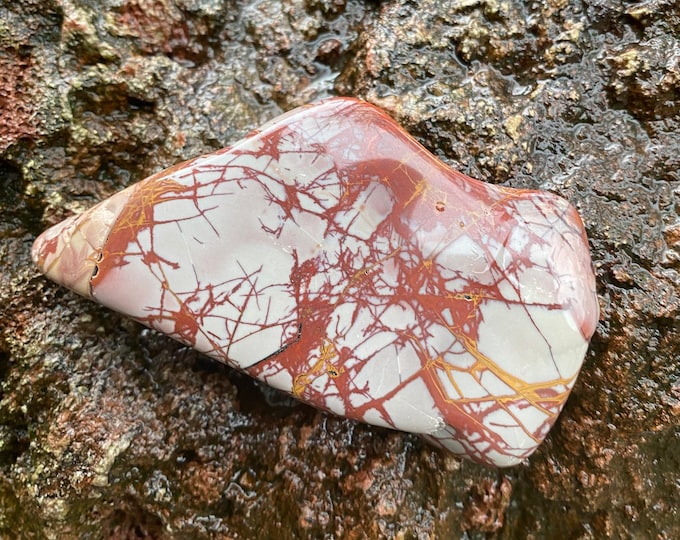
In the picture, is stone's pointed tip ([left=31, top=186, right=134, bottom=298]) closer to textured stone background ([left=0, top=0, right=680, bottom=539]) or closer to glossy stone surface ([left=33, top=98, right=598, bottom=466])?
glossy stone surface ([left=33, top=98, right=598, bottom=466])

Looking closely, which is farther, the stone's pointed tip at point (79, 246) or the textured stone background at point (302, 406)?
the textured stone background at point (302, 406)

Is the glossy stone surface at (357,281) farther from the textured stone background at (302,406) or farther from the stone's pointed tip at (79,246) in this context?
the textured stone background at (302,406)

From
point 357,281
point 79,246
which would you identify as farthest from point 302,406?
point 79,246

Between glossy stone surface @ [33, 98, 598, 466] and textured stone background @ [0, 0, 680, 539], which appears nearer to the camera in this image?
glossy stone surface @ [33, 98, 598, 466]

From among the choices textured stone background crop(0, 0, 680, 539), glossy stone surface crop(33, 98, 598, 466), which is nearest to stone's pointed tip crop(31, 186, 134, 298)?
glossy stone surface crop(33, 98, 598, 466)

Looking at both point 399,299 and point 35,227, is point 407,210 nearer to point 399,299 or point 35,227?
point 399,299

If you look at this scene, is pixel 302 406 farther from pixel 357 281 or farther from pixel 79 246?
pixel 79 246

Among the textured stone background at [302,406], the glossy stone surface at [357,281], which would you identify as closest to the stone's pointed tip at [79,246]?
the glossy stone surface at [357,281]
